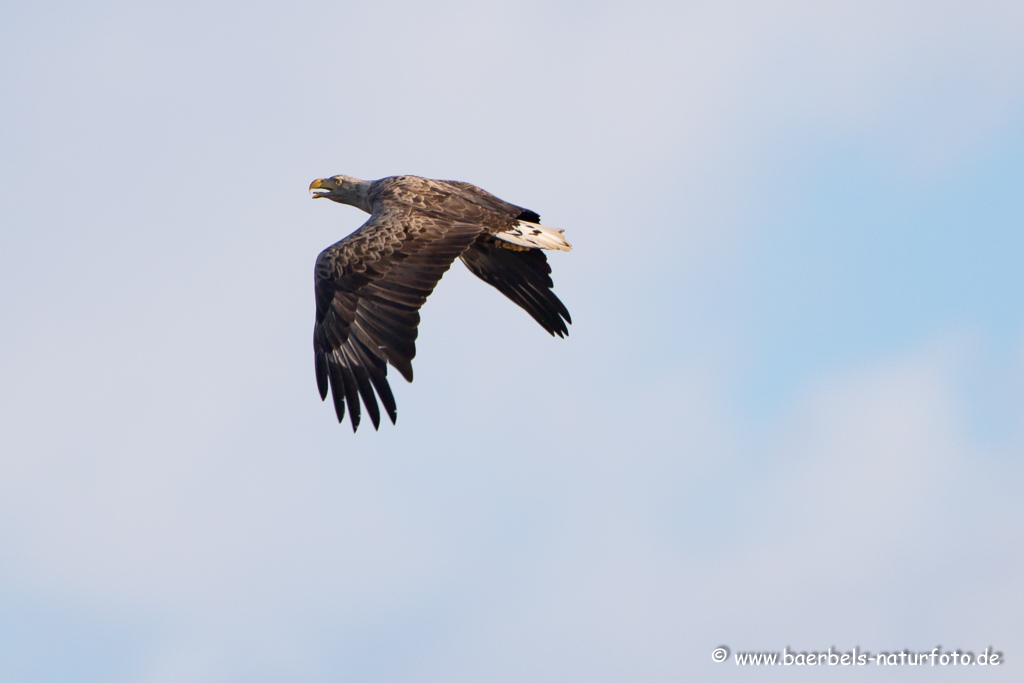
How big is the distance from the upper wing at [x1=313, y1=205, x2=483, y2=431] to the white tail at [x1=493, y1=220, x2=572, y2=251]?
67 cm

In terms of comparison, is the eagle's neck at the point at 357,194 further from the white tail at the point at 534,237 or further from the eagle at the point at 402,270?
the white tail at the point at 534,237

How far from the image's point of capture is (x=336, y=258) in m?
15.0

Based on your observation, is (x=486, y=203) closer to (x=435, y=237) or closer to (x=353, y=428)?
(x=435, y=237)

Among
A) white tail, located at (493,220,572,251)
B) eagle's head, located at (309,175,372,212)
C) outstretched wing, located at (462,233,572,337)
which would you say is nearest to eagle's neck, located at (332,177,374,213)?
eagle's head, located at (309,175,372,212)

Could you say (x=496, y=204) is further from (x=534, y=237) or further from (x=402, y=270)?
(x=402, y=270)

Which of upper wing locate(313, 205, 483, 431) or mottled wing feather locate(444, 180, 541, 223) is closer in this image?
upper wing locate(313, 205, 483, 431)

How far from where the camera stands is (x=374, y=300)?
14.7 metres

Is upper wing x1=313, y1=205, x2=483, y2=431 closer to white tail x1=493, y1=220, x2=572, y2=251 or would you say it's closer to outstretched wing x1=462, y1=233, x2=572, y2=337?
white tail x1=493, y1=220, x2=572, y2=251

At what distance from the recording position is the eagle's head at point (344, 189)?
59.7 feet

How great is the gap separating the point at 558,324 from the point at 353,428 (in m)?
3.84

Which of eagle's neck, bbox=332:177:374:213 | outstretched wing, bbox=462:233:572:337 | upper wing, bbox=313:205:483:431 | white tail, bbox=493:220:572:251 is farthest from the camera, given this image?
→ eagle's neck, bbox=332:177:374:213

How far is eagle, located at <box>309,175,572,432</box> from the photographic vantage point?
14211 mm

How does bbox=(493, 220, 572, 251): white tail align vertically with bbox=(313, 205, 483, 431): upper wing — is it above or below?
above

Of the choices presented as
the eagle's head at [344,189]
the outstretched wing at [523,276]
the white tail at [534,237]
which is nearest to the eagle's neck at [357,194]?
the eagle's head at [344,189]
